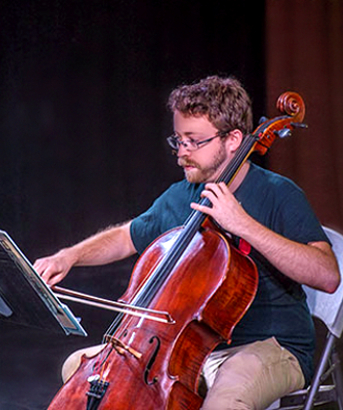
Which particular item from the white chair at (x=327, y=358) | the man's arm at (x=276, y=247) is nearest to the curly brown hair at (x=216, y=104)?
the man's arm at (x=276, y=247)

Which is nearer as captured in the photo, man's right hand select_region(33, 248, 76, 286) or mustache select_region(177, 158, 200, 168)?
man's right hand select_region(33, 248, 76, 286)

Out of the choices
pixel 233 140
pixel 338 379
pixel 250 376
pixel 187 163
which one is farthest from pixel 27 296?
pixel 338 379

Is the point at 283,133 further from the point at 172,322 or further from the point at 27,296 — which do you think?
the point at 27,296

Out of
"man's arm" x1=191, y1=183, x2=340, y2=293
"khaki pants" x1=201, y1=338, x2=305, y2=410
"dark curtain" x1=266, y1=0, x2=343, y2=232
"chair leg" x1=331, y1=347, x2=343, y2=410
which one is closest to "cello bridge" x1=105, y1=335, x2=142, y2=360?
"khaki pants" x1=201, y1=338, x2=305, y2=410

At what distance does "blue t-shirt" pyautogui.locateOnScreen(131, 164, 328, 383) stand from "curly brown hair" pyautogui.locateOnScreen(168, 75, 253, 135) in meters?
0.19

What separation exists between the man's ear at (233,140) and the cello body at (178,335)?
Result: 12.6 inches

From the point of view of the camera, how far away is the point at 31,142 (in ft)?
12.4

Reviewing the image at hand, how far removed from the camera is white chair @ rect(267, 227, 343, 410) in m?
1.82

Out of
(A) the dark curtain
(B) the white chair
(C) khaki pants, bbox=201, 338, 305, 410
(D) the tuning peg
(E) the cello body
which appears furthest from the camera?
(A) the dark curtain

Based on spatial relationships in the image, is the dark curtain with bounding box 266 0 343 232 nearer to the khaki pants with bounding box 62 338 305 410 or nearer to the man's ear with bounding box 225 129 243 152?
the man's ear with bounding box 225 129 243 152

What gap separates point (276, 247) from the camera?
175 cm

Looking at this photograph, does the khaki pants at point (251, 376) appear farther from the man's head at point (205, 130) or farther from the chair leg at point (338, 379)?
the man's head at point (205, 130)

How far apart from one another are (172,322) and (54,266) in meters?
0.48

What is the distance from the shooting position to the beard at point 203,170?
2.00 meters
